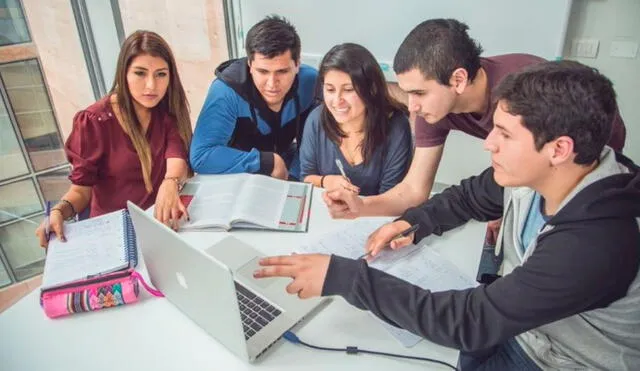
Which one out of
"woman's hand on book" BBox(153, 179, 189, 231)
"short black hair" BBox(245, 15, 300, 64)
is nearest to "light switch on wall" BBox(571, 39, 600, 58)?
"short black hair" BBox(245, 15, 300, 64)

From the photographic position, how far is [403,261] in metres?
1.13

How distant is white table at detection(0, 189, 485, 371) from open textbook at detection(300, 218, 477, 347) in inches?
2.4

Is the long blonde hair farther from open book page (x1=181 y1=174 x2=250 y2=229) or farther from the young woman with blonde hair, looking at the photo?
open book page (x1=181 y1=174 x2=250 y2=229)

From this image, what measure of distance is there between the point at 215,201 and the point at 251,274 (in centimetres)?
37

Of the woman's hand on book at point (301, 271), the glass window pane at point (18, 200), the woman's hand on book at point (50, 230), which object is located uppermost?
the woman's hand on book at point (301, 271)

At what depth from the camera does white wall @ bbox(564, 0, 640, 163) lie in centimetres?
216

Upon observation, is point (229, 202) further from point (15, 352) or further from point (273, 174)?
point (15, 352)

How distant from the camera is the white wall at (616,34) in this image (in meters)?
2.16

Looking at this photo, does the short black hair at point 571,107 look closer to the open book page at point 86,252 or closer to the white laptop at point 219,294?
the white laptop at point 219,294

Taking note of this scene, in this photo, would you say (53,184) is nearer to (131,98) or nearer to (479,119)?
(131,98)

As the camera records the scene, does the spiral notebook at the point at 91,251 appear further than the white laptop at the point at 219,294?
Yes

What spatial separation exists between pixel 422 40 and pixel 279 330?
0.92 metres

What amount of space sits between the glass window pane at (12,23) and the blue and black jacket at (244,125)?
3.67ft

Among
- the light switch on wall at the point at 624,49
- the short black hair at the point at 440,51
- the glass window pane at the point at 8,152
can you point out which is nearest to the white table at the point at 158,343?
the short black hair at the point at 440,51
